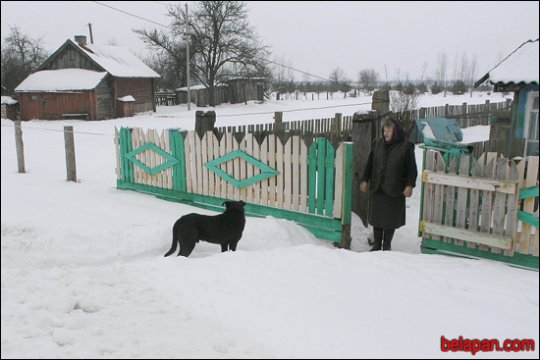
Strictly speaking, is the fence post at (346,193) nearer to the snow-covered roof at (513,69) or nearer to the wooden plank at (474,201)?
the wooden plank at (474,201)

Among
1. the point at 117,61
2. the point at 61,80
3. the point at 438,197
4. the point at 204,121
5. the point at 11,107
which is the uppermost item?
the point at 117,61

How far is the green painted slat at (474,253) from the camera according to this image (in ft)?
14.9

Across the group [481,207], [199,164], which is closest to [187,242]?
[199,164]

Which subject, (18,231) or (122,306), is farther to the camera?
(18,231)

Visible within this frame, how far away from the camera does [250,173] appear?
6.94 m

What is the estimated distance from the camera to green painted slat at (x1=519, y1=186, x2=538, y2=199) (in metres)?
4.36

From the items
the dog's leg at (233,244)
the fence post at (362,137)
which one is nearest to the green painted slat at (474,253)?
the fence post at (362,137)

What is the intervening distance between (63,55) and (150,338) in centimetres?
3209

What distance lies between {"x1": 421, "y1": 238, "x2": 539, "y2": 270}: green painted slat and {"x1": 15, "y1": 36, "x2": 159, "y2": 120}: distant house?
27431mm

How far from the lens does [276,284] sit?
3.91 meters

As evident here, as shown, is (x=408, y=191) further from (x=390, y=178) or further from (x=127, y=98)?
(x=127, y=98)

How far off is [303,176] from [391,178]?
4.21ft

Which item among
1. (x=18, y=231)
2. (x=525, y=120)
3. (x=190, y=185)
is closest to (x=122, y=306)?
(x=18, y=231)

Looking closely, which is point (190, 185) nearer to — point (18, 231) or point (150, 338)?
point (18, 231)
